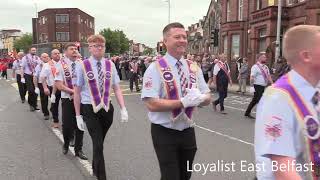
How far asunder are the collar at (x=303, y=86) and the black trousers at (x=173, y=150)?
1.85 m

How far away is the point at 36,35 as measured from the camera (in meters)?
98.4

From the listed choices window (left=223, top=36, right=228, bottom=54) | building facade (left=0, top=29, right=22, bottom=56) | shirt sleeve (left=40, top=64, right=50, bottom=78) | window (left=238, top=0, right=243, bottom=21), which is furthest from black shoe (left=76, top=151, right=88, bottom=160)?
building facade (left=0, top=29, right=22, bottom=56)

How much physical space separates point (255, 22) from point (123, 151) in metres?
24.2

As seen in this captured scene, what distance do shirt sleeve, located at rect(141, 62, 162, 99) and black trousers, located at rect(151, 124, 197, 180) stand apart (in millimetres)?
302

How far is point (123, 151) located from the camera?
8.13m

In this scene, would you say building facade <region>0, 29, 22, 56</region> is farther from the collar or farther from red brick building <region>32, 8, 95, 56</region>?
the collar

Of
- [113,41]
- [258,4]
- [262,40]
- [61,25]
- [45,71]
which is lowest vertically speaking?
[45,71]

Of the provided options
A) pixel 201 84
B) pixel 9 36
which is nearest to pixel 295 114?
pixel 201 84

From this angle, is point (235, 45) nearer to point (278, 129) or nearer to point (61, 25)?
point (278, 129)

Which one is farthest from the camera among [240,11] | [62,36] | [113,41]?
[113,41]

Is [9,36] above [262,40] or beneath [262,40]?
above

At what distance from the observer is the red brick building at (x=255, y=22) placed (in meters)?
26.0

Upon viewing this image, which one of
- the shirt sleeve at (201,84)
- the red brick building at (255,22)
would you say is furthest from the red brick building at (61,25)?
the shirt sleeve at (201,84)

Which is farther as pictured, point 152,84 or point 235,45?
point 235,45
